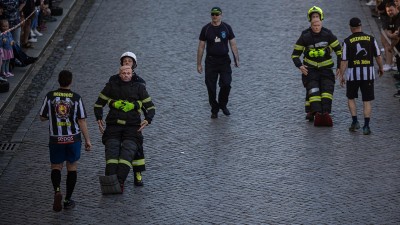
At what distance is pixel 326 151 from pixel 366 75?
1.97 metres

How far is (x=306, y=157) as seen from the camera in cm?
1941

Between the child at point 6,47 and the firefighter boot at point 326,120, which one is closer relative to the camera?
the firefighter boot at point 326,120

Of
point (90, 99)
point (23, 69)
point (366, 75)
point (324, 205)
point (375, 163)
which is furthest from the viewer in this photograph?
point (23, 69)

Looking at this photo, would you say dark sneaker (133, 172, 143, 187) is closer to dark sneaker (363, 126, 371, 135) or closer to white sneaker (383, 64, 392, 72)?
dark sneaker (363, 126, 371, 135)

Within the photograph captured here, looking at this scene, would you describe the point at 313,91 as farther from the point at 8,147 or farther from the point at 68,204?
the point at 68,204

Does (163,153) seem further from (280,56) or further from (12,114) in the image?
(280,56)

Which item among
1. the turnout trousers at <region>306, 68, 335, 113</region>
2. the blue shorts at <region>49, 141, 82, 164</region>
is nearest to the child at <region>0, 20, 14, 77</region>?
the turnout trousers at <region>306, 68, 335, 113</region>

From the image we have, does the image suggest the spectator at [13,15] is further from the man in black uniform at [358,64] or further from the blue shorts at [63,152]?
the blue shorts at [63,152]

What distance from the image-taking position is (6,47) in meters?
24.5

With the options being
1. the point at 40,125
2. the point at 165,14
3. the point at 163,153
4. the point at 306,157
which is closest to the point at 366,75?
the point at 306,157

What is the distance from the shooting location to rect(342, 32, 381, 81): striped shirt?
20969 millimetres

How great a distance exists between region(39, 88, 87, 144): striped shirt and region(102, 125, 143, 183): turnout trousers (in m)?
0.74

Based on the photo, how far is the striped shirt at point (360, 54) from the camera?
21.0 meters

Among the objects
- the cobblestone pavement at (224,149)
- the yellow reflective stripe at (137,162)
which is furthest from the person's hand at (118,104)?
the cobblestone pavement at (224,149)
